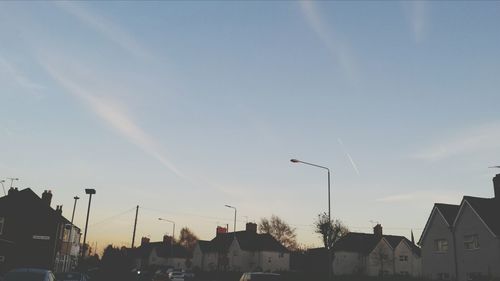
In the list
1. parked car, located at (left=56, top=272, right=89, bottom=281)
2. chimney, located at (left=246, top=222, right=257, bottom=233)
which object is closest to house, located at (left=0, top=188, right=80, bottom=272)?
parked car, located at (left=56, top=272, right=89, bottom=281)

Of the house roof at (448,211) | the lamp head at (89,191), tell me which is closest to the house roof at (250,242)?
the house roof at (448,211)

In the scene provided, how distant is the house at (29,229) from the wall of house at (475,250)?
43.2 metres

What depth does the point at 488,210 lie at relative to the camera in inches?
1570

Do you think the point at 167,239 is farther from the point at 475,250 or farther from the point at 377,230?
the point at 475,250

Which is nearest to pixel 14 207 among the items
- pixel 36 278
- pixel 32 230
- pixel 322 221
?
A: pixel 32 230

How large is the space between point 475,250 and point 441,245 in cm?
482

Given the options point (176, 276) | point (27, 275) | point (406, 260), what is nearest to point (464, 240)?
point (176, 276)

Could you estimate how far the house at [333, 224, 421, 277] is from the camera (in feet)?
246

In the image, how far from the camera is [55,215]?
194ft

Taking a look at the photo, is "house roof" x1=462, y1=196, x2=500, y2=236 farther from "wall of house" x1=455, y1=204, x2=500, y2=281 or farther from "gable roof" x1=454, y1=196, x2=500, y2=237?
"wall of house" x1=455, y1=204, x2=500, y2=281

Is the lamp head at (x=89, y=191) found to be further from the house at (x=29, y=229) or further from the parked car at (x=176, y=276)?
the house at (x=29, y=229)

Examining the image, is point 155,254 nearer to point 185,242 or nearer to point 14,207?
point 185,242

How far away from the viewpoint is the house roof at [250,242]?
84.0 meters

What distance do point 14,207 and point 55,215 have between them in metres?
5.10
